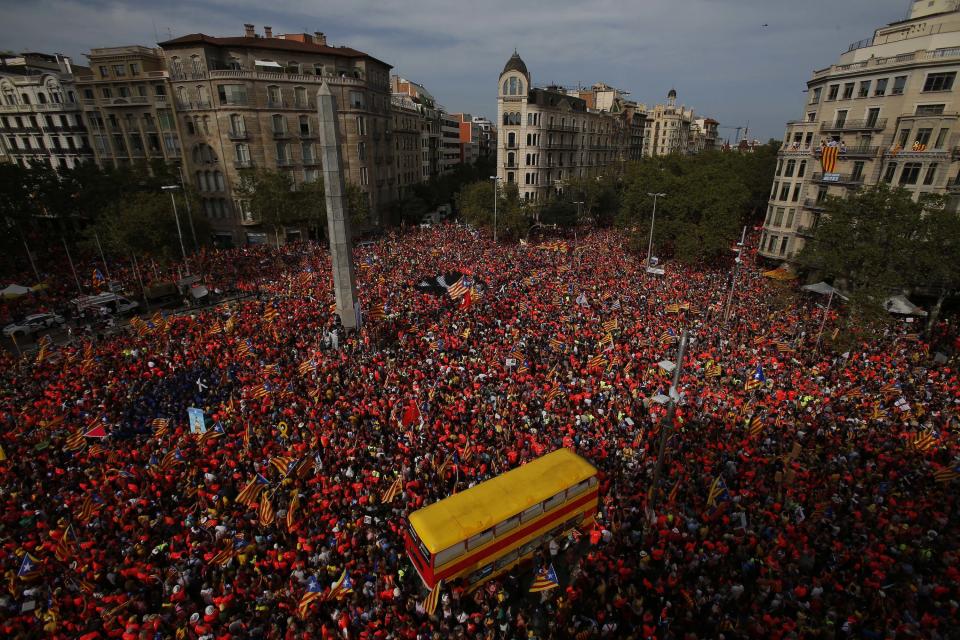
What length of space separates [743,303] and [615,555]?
2630cm

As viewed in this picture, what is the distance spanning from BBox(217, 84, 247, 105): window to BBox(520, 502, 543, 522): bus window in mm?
55948

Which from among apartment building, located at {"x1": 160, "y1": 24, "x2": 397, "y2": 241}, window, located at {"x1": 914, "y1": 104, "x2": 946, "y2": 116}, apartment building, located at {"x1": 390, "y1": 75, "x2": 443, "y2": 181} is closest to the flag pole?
window, located at {"x1": 914, "y1": 104, "x2": 946, "y2": 116}

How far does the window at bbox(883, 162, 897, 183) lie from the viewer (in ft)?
116

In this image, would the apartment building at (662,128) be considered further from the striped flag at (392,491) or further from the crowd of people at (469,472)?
the striped flag at (392,491)

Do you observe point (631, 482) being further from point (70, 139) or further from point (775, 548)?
point (70, 139)

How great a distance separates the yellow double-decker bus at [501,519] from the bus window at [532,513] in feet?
0.06

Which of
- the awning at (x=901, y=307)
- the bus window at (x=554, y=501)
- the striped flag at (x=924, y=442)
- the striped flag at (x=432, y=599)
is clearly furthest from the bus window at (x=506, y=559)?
the awning at (x=901, y=307)

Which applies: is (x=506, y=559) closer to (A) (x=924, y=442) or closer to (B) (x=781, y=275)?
(A) (x=924, y=442)

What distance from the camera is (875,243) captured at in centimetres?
2781

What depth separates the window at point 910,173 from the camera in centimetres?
3403

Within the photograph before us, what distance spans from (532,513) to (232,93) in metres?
56.9

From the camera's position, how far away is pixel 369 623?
11.7 m

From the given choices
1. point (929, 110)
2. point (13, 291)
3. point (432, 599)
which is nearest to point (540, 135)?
point (929, 110)

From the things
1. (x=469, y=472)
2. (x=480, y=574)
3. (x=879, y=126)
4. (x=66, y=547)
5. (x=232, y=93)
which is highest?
(x=232, y=93)
